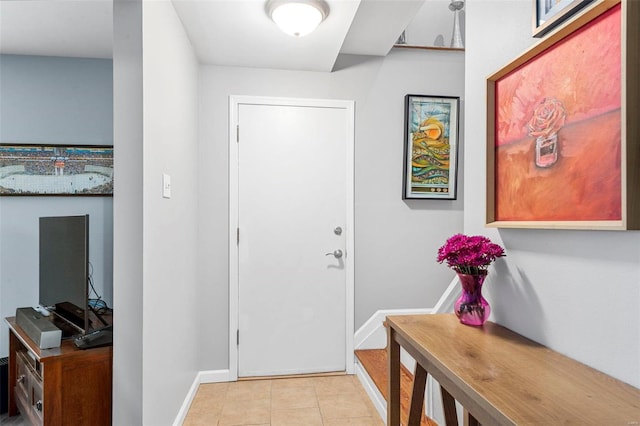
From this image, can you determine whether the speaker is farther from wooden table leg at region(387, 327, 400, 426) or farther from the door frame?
wooden table leg at region(387, 327, 400, 426)

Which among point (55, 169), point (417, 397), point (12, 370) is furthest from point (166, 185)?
point (12, 370)

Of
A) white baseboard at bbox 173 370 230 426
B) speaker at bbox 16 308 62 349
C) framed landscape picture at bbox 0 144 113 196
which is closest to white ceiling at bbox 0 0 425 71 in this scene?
framed landscape picture at bbox 0 144 113 196

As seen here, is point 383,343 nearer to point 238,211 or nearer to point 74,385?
point 238,211

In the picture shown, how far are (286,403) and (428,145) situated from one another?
2091mm

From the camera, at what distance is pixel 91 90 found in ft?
8.78

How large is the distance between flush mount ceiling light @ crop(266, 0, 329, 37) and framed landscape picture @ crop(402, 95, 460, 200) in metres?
1.13

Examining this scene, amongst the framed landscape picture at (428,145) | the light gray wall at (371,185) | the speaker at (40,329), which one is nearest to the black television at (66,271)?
the speaker at (40,329)

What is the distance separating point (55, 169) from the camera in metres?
2.59

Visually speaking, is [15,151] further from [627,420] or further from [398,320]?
[627,420]

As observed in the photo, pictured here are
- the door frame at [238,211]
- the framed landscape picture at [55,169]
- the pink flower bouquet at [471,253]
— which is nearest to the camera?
the pink flower bouquet at [471,253]

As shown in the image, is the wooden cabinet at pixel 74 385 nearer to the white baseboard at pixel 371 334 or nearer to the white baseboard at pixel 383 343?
the white baseboard at pixel 383 343

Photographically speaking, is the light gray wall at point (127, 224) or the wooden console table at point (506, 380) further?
the light gray wall at point (127, 224)

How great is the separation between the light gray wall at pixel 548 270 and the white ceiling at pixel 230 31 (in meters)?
0.83

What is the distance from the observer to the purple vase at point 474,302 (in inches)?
48.6
